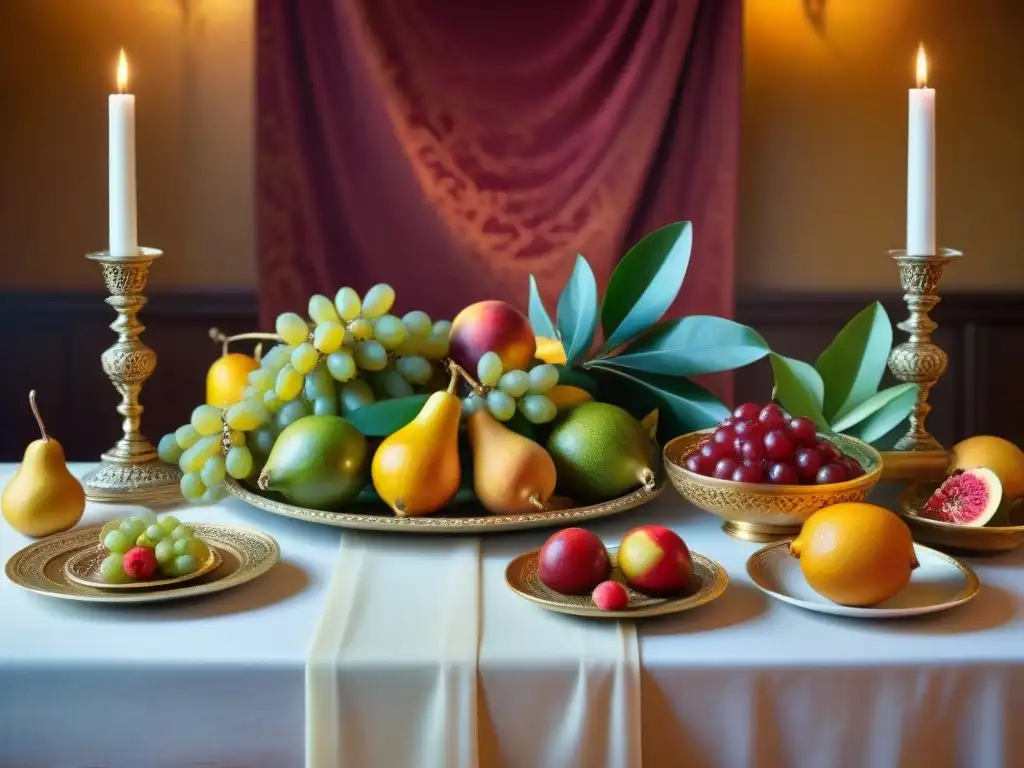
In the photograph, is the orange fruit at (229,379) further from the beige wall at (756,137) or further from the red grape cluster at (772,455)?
the beige wall at (756,137)

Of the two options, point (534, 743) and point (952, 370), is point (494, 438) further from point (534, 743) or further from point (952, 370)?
point (952, 370)

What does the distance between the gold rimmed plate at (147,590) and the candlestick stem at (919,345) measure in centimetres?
62

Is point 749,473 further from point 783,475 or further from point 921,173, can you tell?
point 921,173

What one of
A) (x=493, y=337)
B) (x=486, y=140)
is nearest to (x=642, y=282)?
(x=493, y=337)

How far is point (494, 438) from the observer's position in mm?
1055

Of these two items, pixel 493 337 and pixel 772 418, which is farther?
pixel 493 337

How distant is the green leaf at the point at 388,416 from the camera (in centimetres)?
109

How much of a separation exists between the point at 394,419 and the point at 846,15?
164cm

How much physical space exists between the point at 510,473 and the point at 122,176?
0.48 metres

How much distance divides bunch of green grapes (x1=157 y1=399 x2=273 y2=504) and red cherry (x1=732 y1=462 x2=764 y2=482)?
1.44 ft

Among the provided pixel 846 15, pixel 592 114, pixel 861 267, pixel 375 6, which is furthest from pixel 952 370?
pixel 375 6

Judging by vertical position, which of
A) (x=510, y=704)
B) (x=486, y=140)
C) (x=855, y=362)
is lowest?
(x=510, y=704)

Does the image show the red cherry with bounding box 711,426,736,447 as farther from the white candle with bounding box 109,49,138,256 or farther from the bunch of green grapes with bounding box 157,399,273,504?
the white candle with bounding box 109,49,138,256

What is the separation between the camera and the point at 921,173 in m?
1.12
